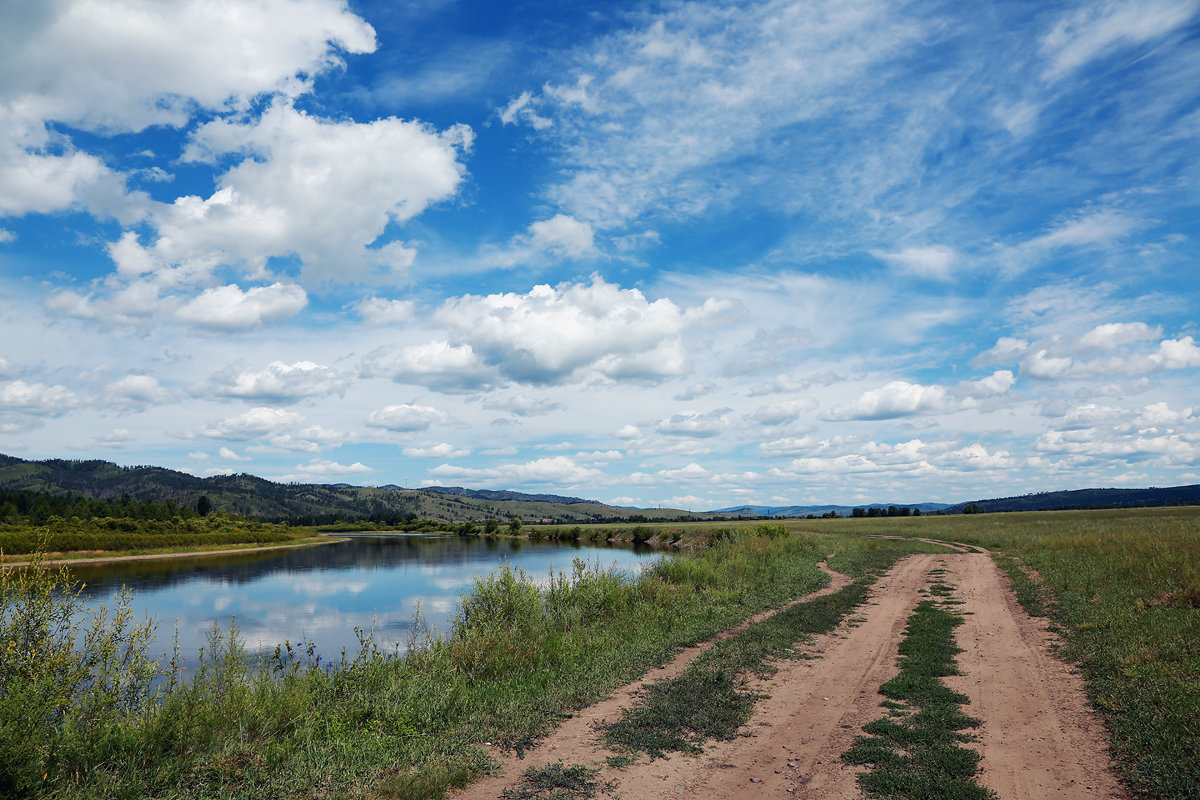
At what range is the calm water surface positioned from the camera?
2148cm

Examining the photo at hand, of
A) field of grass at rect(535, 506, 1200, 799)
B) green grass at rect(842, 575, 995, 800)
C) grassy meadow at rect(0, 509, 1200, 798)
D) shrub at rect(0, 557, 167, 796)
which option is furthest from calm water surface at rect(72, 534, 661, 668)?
field of grass at rect(535, 506, 1200, 799)

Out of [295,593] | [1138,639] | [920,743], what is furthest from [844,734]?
[295,593]

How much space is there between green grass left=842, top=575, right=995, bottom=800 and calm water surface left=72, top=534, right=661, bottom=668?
6.99 meters

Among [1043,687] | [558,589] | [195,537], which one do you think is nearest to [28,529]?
[195,537]

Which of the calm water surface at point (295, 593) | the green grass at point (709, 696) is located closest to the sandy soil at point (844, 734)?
the green grass at point (709, 696)

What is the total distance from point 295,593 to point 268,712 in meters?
31.0

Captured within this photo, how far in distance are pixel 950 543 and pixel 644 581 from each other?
109 feet

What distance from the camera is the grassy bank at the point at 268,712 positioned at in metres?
5.93

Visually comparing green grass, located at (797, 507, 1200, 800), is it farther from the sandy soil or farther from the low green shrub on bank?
the low green shrub on bank

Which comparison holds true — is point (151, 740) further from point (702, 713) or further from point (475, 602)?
point (475, 602)

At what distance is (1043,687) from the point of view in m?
9.18

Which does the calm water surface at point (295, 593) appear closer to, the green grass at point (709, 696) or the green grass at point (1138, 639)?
the green grass at point (709, 696)

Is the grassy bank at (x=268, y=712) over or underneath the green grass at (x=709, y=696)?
over

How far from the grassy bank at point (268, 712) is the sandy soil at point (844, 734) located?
0.79 metres
